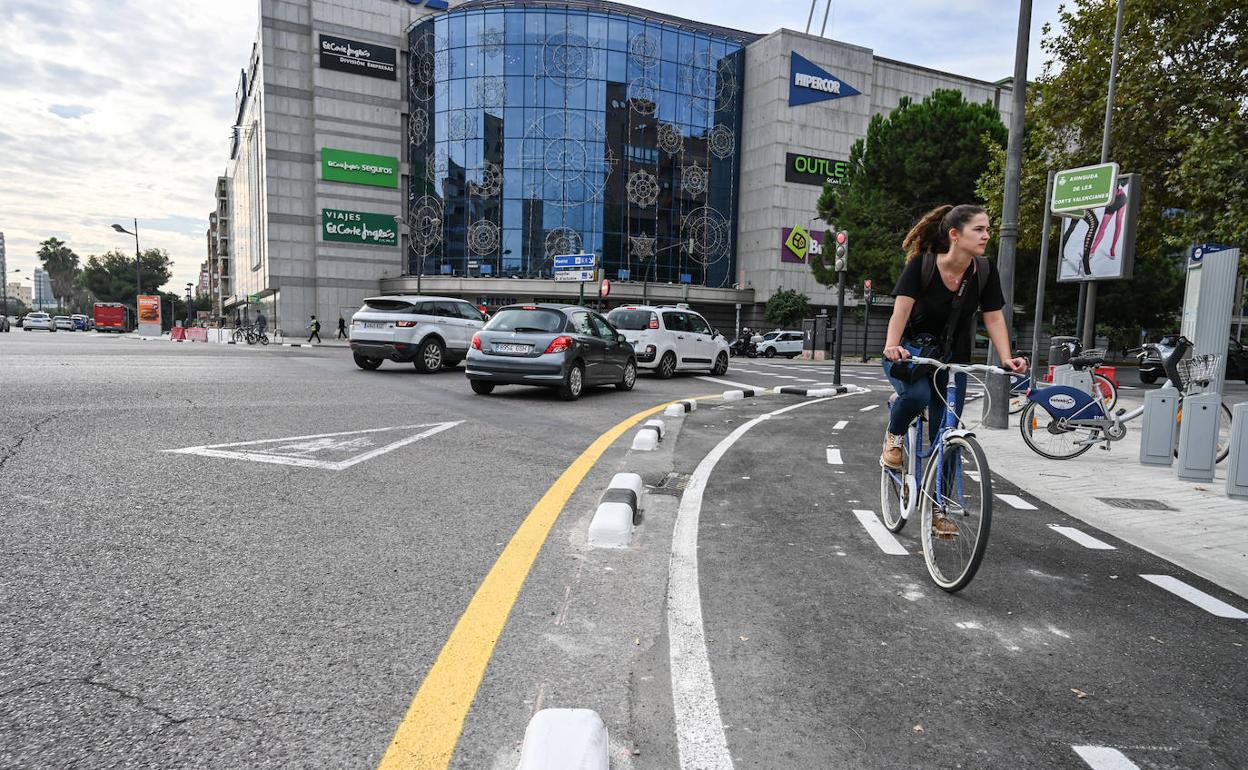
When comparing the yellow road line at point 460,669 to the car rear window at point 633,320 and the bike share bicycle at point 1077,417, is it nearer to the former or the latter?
the bike share bicycle at point 1077,417

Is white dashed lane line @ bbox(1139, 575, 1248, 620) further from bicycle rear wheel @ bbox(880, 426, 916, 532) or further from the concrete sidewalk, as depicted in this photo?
bicycle rear wheel @ bbox(880, 426, 916, 532)

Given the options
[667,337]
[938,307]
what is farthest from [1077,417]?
[667,337]

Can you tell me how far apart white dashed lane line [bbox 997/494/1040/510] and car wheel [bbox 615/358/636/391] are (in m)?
7.99

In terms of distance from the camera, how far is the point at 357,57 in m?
52.2

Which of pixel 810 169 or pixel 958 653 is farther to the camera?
pixel 810 169

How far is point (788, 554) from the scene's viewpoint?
3883mm

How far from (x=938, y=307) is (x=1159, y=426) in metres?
4.91

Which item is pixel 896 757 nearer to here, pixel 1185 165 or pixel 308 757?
pixel 308 757

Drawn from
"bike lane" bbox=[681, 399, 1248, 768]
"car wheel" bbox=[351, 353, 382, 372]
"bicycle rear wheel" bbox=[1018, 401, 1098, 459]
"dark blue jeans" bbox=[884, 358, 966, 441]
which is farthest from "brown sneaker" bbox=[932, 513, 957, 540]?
"car wheel" bbox=[351, 353, 382, 372]

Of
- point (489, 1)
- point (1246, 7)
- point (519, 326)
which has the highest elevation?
point (489, 1)

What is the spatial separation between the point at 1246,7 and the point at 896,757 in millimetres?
20958

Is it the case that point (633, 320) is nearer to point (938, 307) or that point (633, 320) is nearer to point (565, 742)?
point (938, 307)

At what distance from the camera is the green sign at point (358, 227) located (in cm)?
5156

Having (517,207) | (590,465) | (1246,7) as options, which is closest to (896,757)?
(590,465)
